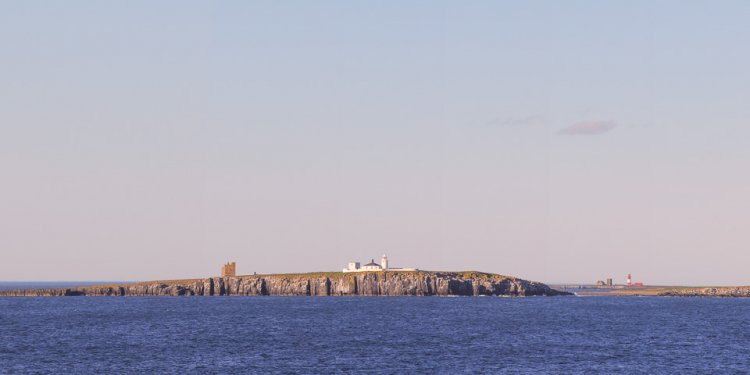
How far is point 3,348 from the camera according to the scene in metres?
99.2

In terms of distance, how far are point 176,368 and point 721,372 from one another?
48730mm

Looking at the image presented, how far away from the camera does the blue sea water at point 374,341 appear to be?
83188 millimetres

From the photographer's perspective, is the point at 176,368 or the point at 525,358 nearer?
the point at 176,368

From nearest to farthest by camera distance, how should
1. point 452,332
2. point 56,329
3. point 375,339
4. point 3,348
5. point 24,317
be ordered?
1. point 3,348
2. point 375,339
3. point 452,332
4. point 56,329
5. point 24,317

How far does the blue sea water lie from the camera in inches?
3275

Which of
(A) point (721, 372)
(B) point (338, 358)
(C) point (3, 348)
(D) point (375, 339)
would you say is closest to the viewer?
(A) point (721, 372)

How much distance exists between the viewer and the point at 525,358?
88500mm

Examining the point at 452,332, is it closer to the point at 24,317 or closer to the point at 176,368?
the point at 176,368

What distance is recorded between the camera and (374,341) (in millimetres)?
103562

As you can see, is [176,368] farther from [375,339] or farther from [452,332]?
[452,332]

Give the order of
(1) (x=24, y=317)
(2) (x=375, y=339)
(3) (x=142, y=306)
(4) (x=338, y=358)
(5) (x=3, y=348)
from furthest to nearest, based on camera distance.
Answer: (3) (x=142, y=306)
(1) (x=24, y=317)
(2) (x=375, y=339)
(5) (x=3, y=348)
(4) (x=338, y=358)

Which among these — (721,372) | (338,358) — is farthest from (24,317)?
(721,372)

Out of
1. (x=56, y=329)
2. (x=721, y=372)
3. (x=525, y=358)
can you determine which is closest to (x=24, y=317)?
(x=56, y=329)

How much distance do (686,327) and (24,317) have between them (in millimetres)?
105583
